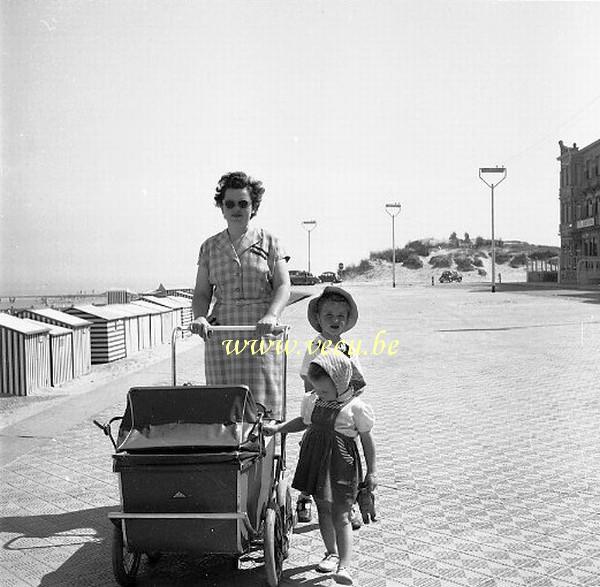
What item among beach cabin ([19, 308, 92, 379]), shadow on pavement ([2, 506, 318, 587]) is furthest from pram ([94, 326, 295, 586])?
beach cabin ([19, 308, 92, 379])

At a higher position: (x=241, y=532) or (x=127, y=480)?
(x=127, y=480)

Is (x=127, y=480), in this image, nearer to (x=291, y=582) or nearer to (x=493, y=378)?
(x=291, y=582)

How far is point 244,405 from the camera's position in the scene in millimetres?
3459

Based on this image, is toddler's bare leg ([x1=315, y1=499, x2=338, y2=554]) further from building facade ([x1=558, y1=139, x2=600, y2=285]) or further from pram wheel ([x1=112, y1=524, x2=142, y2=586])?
building facade ([x1=558, y1=139, x2=600, y2=285])

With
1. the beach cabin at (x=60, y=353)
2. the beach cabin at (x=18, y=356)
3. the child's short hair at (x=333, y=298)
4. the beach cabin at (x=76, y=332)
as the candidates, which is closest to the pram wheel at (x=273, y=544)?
the child's short hair at (x=333, y=298)

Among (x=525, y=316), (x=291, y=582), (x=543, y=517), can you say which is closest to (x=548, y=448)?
(x=543, y=517)

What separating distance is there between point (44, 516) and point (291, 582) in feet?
6.04

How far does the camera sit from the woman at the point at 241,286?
420 cm

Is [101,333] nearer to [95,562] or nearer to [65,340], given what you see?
[65,340]

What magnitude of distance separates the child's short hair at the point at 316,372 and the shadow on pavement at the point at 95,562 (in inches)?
37.7

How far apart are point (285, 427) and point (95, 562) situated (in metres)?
1.22

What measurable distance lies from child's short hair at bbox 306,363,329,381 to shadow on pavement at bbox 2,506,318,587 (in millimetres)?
957

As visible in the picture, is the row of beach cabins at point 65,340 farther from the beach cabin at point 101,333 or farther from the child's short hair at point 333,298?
the child's short hair at point 333,298

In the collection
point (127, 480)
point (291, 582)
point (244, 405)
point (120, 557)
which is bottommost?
point (291, 582)
